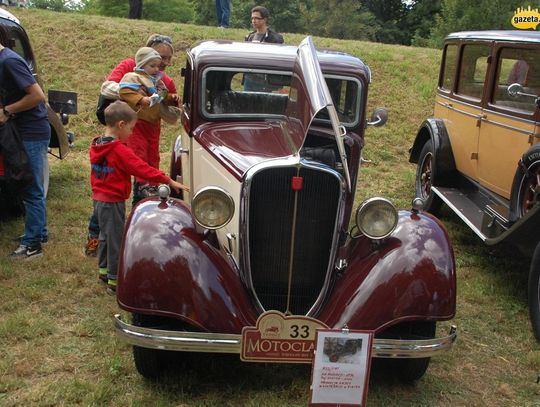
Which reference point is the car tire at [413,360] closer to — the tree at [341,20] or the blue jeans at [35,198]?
the blue jeans at [35,198]

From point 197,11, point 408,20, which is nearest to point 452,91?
point 408,20

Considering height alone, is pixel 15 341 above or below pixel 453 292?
below

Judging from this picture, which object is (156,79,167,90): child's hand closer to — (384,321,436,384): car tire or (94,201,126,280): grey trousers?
(94,201,126,280): grey trousers

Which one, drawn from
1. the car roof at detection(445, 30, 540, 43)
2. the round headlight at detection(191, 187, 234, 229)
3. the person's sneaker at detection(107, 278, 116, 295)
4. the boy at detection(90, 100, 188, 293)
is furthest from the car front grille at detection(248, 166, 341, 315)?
the car roof at detection(445, 30, 540, 43)

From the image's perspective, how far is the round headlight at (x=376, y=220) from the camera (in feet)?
9.91

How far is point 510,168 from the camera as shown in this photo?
4.91 metres

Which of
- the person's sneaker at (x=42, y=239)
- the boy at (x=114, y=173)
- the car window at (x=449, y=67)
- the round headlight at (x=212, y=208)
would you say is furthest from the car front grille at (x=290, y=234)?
the car window at (x=449, y=67)

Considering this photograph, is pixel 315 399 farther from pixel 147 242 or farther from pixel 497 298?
pixel 497 298

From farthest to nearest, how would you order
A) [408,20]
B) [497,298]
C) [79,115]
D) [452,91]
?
[408,20] < [79,115] < [452,91] < [497,298]

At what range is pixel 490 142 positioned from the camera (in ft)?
17.2

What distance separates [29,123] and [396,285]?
314 cm

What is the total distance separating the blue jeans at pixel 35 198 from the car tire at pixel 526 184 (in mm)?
3773

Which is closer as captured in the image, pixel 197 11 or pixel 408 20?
pixel 408 20

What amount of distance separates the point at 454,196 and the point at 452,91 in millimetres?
1226
